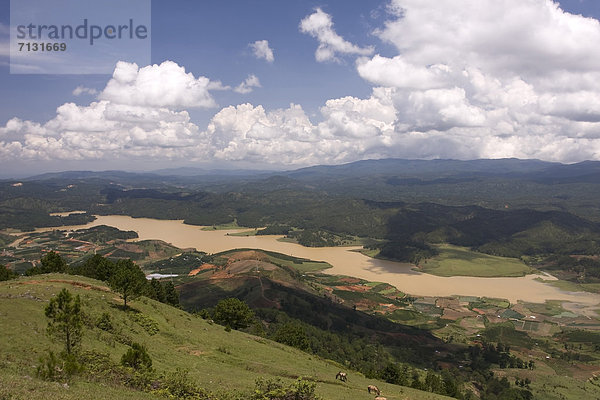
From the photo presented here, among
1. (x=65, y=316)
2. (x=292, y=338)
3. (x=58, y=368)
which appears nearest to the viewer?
(x=58, y=368)

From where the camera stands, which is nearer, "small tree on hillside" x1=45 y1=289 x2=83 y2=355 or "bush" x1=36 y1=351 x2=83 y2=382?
"bush" x1=36 y1=351 x2=83 y2=382

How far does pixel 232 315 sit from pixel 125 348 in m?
45.0

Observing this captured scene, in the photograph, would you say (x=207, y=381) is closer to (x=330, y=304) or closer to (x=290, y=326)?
(x=290, y=326)

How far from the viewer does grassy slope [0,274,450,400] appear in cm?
2031

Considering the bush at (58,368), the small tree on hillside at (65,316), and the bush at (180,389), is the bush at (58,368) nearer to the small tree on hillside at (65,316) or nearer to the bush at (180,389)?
the small tree on hillside at (65,316)

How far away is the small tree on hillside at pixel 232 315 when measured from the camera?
77188mm

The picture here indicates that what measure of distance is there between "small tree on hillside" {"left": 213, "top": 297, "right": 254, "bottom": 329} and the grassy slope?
18.9 meters

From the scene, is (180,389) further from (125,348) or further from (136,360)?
(125,348)

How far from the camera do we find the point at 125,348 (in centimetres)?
3391

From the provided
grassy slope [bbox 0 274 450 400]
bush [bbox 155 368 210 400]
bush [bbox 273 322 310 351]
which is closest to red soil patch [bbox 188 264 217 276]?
bush [bbox 273 322 310 351]

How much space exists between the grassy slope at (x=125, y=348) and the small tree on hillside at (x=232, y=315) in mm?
18852

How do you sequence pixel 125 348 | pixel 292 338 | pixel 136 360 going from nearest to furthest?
1. pixel 136 360
2. pixel 125 348
3. pixel 292 338

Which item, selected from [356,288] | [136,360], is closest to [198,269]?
[356,288]

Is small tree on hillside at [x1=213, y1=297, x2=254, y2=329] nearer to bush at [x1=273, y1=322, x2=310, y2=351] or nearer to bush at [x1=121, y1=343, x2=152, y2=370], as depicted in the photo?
bush at [x1=273, y1=322, x2=310, y2=351]
